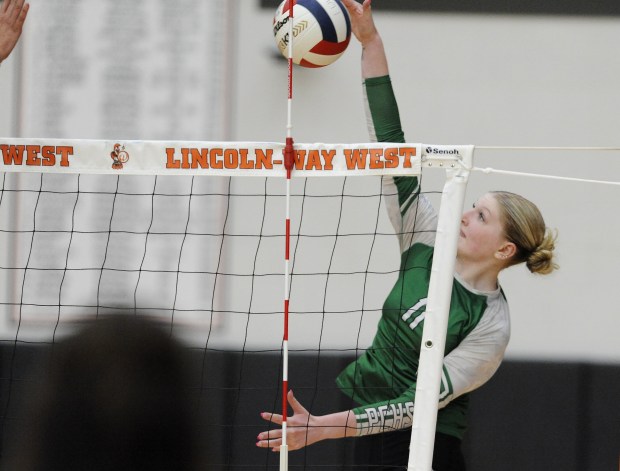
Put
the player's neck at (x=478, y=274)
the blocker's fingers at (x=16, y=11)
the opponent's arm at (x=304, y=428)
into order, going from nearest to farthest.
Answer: the opponent's arm at (x=304, y=428)
the blocker's fingers at (x=16, y=11)
the player's neck at (x=478, y=274)

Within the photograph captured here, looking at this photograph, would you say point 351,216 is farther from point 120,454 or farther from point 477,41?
point 120,454

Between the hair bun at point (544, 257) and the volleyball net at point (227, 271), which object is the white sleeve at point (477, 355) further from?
the volleyball net at point (227, 271)

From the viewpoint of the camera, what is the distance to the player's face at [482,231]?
3.34m

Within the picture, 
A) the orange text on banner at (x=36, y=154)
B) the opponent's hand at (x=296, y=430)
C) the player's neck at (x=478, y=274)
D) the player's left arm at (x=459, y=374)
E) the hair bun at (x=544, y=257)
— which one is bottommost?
the opponent's hand at (x=296, y=430)

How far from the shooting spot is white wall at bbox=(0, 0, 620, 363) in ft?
15.2

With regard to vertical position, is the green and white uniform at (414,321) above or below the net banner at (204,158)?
below

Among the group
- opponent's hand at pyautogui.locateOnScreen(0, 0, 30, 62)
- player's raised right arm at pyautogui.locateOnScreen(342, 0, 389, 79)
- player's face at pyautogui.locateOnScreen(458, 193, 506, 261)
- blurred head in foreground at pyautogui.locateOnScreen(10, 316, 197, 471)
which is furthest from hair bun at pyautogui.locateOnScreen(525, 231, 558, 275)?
blurred head in foreground at pyautogui.locateOnScreen(10, 316, 197, 471)

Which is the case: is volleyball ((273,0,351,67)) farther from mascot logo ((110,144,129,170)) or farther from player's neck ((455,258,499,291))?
player's neck ((455,258,499,291))

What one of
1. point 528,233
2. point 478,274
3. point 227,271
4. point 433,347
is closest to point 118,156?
point 433,347

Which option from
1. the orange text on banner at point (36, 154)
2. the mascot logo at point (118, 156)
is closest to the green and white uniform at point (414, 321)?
the mascot logo at point (118, 156)

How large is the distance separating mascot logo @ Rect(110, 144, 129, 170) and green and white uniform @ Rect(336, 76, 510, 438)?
33.5 inches

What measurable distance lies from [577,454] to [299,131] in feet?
6.94

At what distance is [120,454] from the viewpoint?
0.83 metres

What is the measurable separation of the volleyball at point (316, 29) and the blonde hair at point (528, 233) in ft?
2.70
